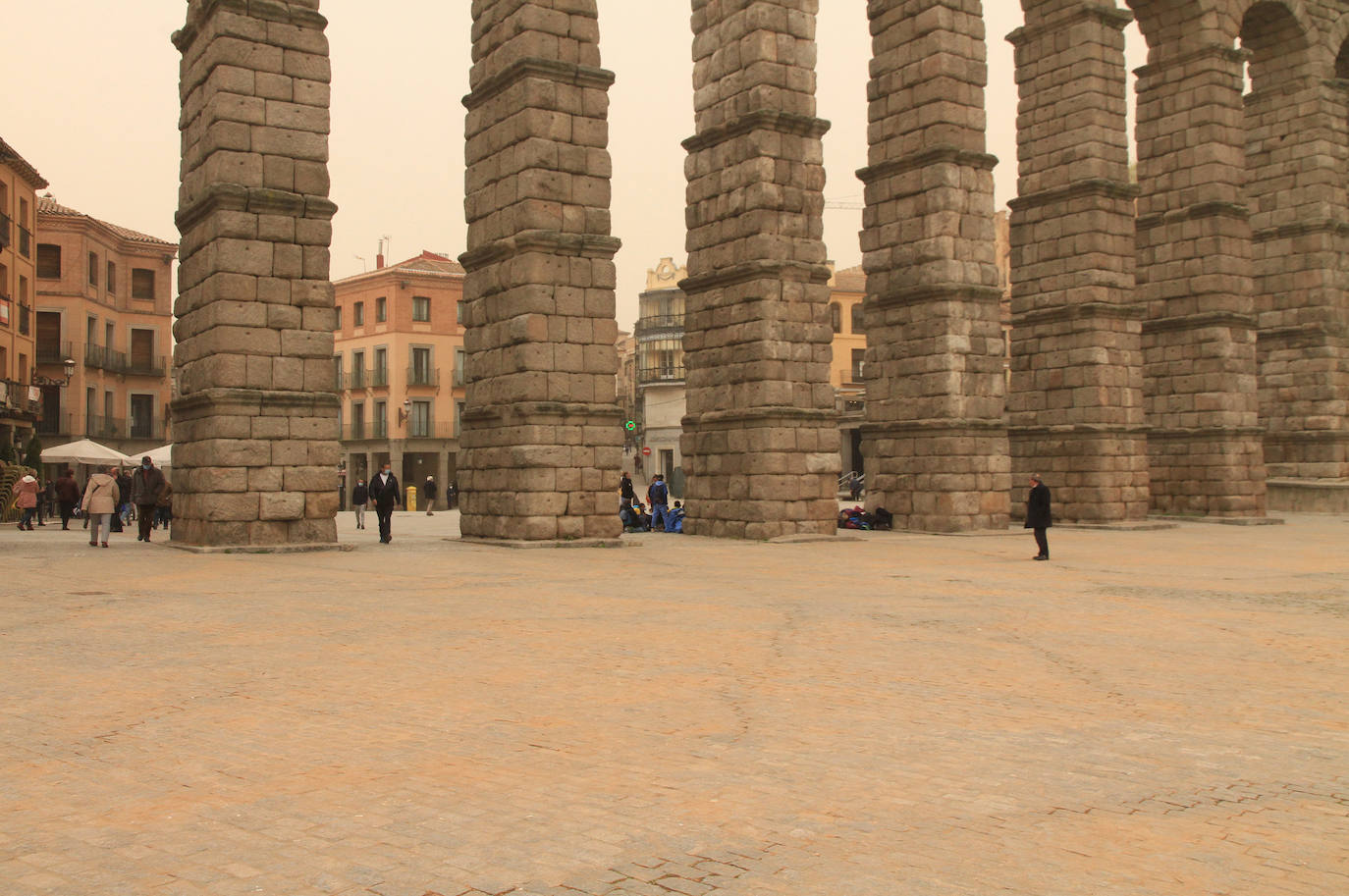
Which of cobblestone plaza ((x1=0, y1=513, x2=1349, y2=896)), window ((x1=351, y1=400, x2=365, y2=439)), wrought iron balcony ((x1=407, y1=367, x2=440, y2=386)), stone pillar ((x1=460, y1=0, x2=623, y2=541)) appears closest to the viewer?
cobblestone plaza ((x1=0, y1=513, x2=1349, y2=896))

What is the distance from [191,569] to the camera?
38.1 feet

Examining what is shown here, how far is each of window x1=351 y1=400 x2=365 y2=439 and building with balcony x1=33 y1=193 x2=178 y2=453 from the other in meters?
7.98

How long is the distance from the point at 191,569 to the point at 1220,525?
19.1 meters

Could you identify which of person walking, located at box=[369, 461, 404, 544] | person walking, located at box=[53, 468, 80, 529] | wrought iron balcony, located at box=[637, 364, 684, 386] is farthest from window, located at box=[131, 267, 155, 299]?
person walking, located at box=[369, 461, 404, 544]

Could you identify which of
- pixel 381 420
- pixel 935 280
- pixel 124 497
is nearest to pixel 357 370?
pixel 381 420

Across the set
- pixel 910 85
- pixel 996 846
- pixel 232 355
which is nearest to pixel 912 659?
pixel 996 846

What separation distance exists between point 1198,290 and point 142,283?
35.8 meters

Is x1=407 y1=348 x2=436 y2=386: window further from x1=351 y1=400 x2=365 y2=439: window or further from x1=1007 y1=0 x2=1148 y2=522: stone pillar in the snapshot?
x1=1007 y1=0 x2=1148 y2=522: stone pillar

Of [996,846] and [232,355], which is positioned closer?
[996,846]

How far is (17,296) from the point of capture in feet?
108

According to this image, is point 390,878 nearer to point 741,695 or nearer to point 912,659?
point 741,695

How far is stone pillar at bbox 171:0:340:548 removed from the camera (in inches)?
538

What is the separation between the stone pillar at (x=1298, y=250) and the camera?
26594 millimetres

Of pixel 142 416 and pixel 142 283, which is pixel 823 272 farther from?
pixel 142 283
